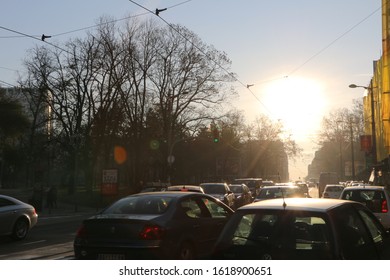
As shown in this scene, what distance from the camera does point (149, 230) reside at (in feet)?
24.2

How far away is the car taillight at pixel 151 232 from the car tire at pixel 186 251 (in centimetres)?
54

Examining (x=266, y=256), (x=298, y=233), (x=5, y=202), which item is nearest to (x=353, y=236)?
(x=298, y=233)

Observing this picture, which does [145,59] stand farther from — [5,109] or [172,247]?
[172,247]

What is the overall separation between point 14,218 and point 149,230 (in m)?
8.04

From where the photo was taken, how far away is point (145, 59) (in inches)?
1735

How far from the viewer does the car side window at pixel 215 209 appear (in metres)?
9.25

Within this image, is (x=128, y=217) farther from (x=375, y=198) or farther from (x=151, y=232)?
(x=375, y=198)

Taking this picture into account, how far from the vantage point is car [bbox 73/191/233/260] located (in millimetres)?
7297

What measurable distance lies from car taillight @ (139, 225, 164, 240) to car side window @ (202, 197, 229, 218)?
186 centimetres

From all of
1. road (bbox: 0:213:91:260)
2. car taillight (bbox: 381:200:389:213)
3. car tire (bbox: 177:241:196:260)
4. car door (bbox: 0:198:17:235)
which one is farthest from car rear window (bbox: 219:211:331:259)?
car door (bbox: 0:198:17:235)

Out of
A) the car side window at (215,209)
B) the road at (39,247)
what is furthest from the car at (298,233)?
the road at (39,247)

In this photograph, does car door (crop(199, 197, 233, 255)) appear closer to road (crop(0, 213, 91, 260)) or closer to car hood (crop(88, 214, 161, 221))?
car hood (crop(88, 214, 161, 221))

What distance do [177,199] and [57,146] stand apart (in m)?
47.9
